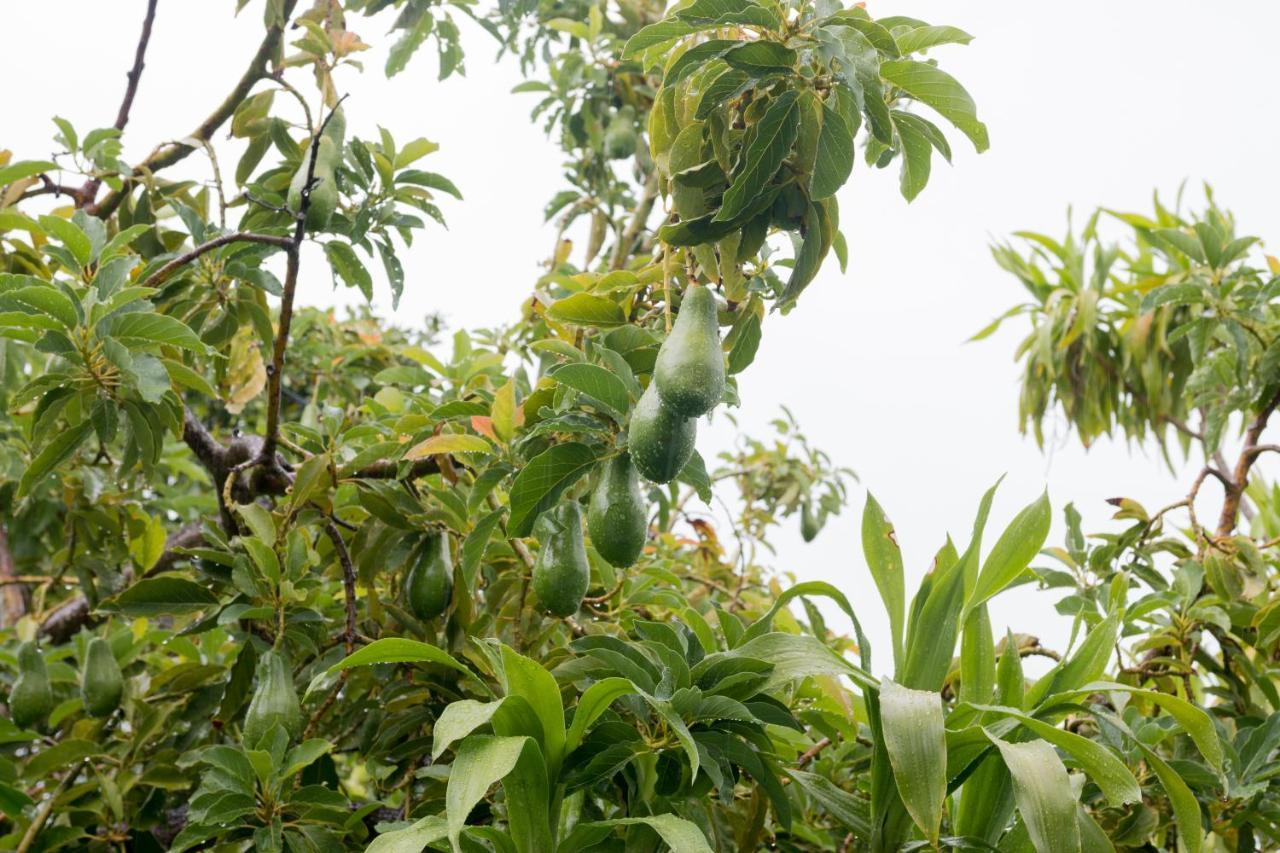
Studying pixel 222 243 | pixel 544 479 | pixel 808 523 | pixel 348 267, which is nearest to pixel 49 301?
pixel 222 243

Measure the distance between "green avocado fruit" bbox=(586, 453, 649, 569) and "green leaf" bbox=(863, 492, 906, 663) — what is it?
22cm

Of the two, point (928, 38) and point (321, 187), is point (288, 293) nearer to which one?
point (321, 187)

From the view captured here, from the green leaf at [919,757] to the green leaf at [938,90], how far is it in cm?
47

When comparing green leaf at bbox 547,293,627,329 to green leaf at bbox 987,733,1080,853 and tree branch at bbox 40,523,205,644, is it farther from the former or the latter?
tree branch at bbox 40,523,205,644

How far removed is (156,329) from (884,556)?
2.67ft

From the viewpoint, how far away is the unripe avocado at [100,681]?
1404 millimetres

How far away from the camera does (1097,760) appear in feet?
2.63

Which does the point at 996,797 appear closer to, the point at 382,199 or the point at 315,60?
the point at 382,199

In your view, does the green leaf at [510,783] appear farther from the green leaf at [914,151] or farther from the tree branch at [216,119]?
the tree branch at [216,119]

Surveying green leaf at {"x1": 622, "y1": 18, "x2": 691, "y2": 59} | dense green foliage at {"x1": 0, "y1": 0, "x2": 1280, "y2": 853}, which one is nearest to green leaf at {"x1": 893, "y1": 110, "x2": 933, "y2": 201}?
dense green foliage at {"x1": 0, "y1": 0, "x2": 1280, "y2": 853}

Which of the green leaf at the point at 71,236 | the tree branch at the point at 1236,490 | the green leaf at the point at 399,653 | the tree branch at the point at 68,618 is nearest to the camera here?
the green leaf at the point at 399,653

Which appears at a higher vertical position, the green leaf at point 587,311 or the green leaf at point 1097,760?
the green leaf at point 587,311

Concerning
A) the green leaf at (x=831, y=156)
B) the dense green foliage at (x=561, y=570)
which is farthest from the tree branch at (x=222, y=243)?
the green leaf at (x=831, y=156)

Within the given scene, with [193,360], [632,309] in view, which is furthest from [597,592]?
[193,360]
